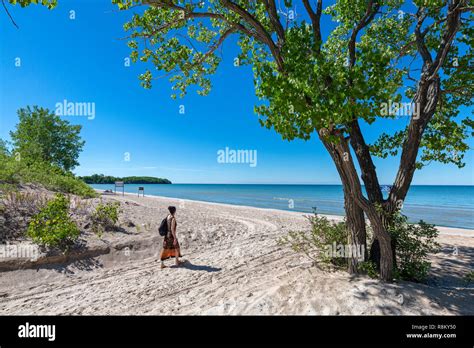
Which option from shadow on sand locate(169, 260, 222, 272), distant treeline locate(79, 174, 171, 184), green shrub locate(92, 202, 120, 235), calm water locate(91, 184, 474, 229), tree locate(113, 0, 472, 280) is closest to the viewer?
tree locate(113, 0, 472, 280)

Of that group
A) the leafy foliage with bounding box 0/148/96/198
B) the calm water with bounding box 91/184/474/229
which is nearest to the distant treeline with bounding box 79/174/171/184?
the calm water with bounding box 91/184/474/229

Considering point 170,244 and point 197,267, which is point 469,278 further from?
point 170,244

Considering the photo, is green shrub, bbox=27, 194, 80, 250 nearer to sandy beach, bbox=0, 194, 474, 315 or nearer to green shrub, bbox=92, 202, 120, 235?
sandy beach, bbox=0, 194, 474, 315

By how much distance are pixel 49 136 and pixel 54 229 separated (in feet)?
94.0

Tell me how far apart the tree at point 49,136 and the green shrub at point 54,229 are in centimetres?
2435

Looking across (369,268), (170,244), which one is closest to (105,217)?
(170,244)

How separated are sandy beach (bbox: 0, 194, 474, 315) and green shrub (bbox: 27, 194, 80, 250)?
0.67 m

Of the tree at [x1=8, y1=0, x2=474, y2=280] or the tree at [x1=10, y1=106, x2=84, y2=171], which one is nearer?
the tree at [x1=8, y1=0, x2=474, y2=280]

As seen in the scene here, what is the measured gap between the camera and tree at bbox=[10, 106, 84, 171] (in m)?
27.9

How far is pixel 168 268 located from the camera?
715 centimetres

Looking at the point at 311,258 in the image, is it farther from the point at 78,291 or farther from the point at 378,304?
the point at 78,291

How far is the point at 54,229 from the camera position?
7129mm
